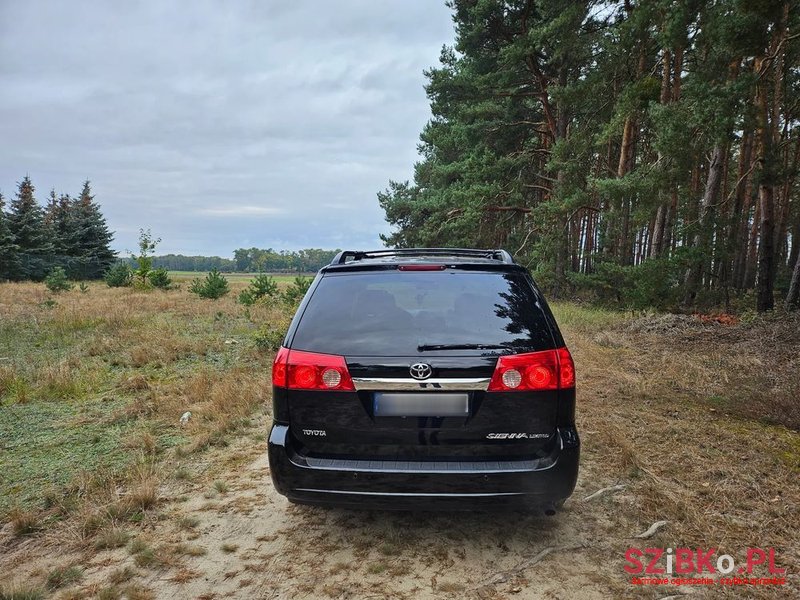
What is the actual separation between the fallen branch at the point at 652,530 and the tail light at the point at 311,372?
79.5 inches

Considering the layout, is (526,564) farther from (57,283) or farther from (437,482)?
(57,283)

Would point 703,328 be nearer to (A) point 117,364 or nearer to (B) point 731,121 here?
(B) point 731,121

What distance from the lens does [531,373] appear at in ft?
8.49

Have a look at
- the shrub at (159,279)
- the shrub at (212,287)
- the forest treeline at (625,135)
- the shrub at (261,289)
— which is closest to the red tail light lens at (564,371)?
the forest treeline at (625,135)

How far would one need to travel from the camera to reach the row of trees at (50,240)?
1256 inches

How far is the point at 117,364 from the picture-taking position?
8234mm

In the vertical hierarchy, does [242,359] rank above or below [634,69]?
below

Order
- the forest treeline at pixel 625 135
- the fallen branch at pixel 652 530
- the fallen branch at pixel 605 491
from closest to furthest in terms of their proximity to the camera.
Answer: the fallen branch at pixel 652 530 < the fallen branch at pixel 605 491 < the forest treeline at pixel 625 135

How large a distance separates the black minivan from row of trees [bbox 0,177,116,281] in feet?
116

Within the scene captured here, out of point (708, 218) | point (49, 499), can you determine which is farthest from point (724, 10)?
point (49, 499)

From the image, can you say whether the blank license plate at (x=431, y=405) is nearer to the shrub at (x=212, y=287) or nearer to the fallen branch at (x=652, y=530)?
the fallen branch at (x=652, y=530)

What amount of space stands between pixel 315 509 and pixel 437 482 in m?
1.24

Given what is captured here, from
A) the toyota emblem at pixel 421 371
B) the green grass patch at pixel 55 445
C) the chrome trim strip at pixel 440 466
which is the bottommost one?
the green grass patch at pixel 55 445

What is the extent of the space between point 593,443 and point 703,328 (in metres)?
6.78
